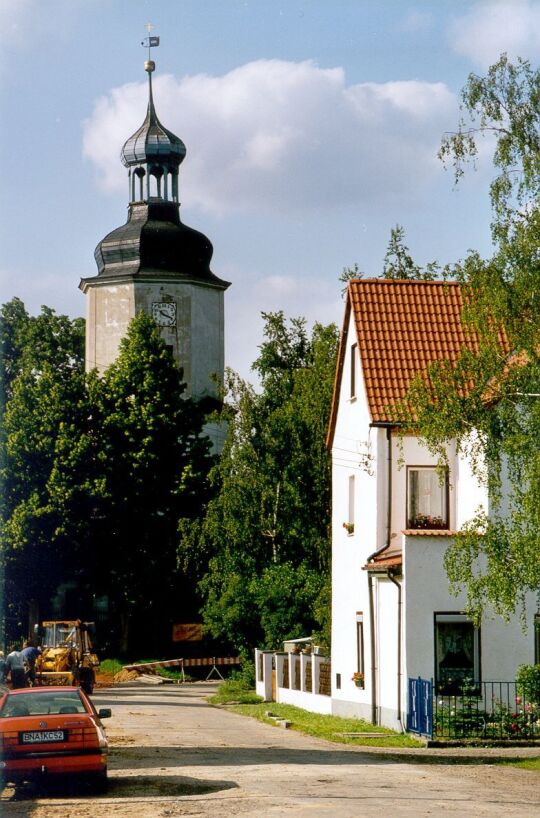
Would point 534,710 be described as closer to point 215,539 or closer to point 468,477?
point 468,477

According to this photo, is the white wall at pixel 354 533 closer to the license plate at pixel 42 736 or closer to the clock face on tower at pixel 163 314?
the license plate at pixel 42 736

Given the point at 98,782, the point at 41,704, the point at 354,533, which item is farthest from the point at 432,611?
the point at 98,782

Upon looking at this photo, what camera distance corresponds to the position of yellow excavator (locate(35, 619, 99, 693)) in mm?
44938

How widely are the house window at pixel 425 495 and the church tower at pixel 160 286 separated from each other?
40.9 metres

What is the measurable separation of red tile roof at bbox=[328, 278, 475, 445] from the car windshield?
14.3 m

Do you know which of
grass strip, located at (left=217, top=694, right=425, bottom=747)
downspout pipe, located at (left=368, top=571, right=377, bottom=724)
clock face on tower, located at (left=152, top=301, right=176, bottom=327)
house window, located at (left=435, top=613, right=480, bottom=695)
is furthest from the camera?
clock face on tower, located at (left=152, top=301, right=176, bottom=327)

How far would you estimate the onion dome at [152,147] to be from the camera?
252 feet

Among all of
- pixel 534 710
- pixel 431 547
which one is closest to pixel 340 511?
pixel 431 547

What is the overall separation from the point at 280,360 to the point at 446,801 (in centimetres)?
3837

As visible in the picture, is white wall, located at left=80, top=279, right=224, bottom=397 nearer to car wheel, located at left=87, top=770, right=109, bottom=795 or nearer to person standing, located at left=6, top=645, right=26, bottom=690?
person standing, located at left=6, top=645, right=26, bottom=690

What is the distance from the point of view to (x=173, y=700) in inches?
1775

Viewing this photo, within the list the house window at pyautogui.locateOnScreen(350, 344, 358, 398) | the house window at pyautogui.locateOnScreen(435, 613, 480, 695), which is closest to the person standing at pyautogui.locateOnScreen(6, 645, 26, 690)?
the house window at pyautogui.locateOnScreen(350, 344, 358, 398)

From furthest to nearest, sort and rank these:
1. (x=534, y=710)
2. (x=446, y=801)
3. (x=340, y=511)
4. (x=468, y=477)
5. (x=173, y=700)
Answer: (x=173, y=700)
(x=340, y=511)
(x=468, y=477)
(x=534, y=710)
(x=446, y=801)

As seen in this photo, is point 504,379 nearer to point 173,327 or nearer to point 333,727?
point 333,727
